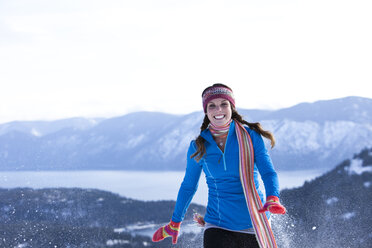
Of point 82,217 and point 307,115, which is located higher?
point 307,115

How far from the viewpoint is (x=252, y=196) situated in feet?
8.41

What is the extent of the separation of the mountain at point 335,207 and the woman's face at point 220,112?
6130 cm

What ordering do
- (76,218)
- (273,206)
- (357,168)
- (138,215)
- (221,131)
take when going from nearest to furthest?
(273,206), (221,131), (76,218), (138,215), (357,168)

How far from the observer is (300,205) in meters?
71.3

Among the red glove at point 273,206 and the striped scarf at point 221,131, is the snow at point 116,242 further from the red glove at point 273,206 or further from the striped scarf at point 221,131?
the red glove at point 273,206

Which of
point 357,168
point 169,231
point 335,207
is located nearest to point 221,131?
point 169,231

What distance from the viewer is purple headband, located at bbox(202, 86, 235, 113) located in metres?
2.83

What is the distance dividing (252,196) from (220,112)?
0.61 meters

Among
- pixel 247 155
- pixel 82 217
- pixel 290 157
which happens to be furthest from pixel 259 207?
pixel 290 157

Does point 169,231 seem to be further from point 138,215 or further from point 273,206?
point 138,215

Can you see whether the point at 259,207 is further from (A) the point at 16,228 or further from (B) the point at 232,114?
(A) the point at 16,228

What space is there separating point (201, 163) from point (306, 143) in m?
189

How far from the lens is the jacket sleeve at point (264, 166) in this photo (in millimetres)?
2469

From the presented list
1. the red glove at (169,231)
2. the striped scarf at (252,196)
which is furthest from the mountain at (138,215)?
the striped scarf at (252,196)
